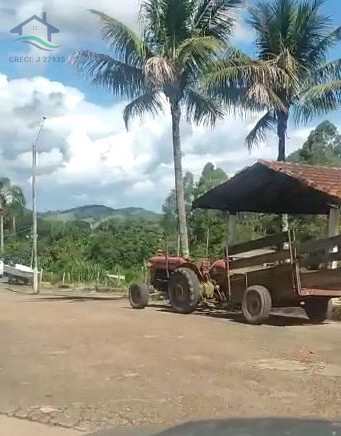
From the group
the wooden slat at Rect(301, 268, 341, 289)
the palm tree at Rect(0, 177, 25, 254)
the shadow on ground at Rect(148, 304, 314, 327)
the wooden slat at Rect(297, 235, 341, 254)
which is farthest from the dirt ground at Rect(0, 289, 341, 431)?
the palm tree at Rect(0, 177, 25, 254)

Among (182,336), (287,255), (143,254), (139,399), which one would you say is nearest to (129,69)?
(287,255)

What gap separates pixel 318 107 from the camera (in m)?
23.8

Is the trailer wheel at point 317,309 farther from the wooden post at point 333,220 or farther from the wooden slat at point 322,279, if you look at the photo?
the wooden post at point 333,220

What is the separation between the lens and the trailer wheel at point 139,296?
18.3m

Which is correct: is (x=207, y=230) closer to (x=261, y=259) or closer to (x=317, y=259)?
(x=261, y=259)

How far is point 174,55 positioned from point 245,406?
16507 millimetres

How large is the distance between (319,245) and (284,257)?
80cm

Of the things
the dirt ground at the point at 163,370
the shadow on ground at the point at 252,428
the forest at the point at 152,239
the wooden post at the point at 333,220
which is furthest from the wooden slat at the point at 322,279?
the forest at the point at 152,239

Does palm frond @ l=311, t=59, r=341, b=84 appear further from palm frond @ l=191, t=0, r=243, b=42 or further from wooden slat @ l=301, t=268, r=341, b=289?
wooden slat @ l=301, t=268, r=341, b=289

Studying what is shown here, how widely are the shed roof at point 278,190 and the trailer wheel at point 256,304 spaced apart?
8.25 ft

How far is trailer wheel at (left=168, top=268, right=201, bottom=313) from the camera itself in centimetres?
1669

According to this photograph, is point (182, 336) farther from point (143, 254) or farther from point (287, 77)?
point (143, 254)

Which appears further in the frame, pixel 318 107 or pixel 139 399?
pixel 318 107

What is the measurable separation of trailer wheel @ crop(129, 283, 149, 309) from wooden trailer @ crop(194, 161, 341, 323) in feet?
7.07
